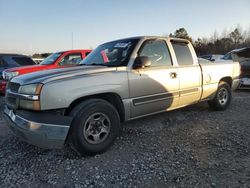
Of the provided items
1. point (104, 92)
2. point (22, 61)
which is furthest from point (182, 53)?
point (22, 61)

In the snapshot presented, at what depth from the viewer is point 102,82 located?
420 cm

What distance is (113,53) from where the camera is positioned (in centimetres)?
512

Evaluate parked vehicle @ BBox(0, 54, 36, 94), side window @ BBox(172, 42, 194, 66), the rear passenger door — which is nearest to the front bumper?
the rear passenger door

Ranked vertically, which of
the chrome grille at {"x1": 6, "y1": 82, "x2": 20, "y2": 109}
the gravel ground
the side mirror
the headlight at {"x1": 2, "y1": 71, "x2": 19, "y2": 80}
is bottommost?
the gravel ground

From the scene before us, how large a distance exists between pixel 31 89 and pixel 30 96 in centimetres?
10

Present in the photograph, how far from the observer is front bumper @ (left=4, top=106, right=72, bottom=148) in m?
3.66

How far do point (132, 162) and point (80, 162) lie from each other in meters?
0.73

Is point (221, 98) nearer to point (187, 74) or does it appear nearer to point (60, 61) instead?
point (187, 74)

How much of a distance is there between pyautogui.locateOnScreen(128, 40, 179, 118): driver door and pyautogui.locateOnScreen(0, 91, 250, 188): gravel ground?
521 millimetres

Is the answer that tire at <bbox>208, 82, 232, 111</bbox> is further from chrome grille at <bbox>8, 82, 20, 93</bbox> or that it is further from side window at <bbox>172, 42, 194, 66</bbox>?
chrome grille at <bbox>8, 82, 20, 93</bbox>

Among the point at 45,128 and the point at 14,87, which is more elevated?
the point at 14,87

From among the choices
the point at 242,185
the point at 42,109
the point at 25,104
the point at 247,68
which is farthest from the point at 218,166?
the point at 247,68

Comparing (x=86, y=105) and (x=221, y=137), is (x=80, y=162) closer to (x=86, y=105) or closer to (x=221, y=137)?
(x=86, y=105)

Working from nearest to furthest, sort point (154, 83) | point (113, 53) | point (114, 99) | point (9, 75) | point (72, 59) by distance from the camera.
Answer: point (114, 99) < point (154, 83) < point (113, 53) < point (9, 75) < point (72, 59)
